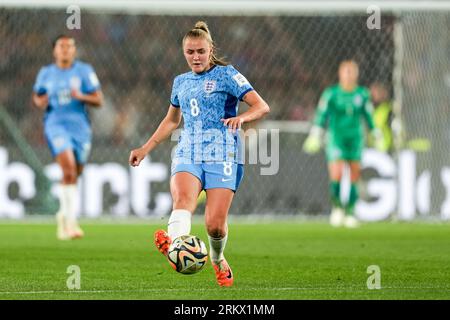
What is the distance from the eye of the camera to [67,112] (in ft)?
48.5

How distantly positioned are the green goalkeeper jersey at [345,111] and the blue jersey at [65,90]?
15.1ft

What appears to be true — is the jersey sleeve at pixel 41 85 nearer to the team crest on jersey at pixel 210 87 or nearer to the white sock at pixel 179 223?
the team crest on jersey at pixel 210 87

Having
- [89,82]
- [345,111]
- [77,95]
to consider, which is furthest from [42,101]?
[345,111]

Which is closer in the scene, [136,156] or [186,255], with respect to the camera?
[186,255]

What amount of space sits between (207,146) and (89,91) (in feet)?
21.1

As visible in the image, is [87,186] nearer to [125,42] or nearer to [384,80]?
[125,42]

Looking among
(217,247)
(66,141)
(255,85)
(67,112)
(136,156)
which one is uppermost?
(255,85)

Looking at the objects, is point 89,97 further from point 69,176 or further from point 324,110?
point 324,110

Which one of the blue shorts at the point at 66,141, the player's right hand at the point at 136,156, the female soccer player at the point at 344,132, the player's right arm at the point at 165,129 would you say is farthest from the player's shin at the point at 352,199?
the player's right hand at the point at 136,156

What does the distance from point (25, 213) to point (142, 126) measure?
8.72ft

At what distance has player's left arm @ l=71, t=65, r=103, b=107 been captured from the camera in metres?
14.6
